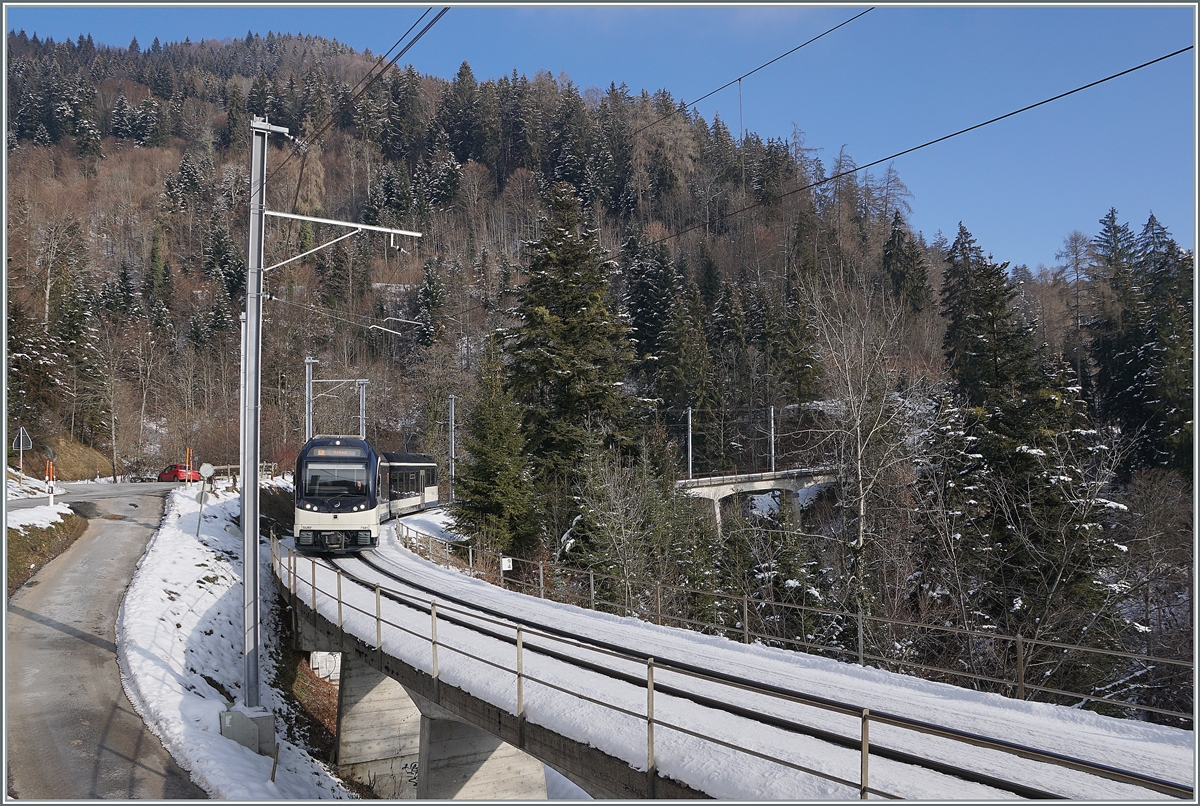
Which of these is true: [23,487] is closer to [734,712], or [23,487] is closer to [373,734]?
[373,734]

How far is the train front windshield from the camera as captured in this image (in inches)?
890

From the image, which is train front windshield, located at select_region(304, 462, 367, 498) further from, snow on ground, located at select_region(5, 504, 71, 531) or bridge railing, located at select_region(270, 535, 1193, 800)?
snow on ground, located at select_region(5, 504, 71, 531)

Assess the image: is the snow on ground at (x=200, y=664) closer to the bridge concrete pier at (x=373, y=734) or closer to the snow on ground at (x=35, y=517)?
the snow on ground at (x=35, y=517)

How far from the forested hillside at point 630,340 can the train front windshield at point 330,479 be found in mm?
6710

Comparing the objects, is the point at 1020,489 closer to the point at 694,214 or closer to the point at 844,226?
the point at 844,226

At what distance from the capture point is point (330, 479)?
892 inches

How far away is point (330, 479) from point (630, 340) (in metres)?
19.3

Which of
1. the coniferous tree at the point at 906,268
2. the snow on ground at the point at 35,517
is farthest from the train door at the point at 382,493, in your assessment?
the coniferous tree at the point at 906,268

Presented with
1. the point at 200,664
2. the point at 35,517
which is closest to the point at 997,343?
the point at 200,664

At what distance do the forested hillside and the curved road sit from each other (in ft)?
29.3

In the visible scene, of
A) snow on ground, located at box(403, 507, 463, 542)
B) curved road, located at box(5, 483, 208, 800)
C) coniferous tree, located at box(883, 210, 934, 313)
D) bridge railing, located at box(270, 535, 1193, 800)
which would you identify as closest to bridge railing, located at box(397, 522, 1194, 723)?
snow on ground, located at box(403, 507, 463, 542)

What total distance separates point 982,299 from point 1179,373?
44.5 ft

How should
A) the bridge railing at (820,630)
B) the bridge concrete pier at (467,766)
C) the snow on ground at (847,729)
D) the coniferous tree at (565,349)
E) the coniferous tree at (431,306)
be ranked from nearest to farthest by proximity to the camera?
the snow on ground at (847,729) → the bridge concrete pier at (467,766) → the bridge railing at (820,630) → the coniferous tree at (565,349) → the coniferous tree at (431,306)

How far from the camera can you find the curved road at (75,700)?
947 cm
